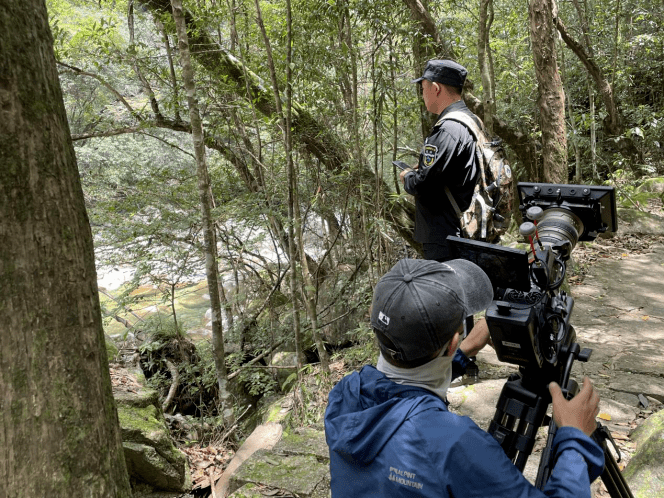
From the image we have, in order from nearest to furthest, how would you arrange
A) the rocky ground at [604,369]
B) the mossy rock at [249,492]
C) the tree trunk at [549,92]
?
the mossy rock at [249,492]
the rocky ground at [604,369]
the tree trunk at [549,92]

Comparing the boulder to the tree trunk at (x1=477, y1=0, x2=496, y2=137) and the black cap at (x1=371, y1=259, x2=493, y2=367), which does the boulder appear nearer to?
the tree trunk at (x1=477, y1=0, x2=496, y2=137)

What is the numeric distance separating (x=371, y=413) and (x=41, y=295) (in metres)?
1.13

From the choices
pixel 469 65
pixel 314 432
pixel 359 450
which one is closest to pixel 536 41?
pixel 469 65

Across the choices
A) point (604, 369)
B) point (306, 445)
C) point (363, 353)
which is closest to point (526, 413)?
point (306, 445)

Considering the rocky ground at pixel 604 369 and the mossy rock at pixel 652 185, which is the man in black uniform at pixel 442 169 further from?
the mossy rock at pixel 652 185

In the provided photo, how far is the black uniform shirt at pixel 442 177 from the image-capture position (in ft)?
10.2

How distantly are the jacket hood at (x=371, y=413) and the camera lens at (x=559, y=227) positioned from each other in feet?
2.90

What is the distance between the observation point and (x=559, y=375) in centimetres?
162

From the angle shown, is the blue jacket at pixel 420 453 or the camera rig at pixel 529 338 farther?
the camera rig at pixel 529 338

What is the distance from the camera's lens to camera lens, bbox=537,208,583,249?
1911 mm

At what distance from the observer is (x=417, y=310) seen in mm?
1285

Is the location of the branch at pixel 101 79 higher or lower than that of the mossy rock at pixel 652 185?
higher

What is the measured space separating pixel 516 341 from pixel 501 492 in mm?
495

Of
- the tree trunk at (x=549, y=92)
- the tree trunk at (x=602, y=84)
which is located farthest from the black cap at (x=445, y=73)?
the tree trunk at (x=602, y=84)
